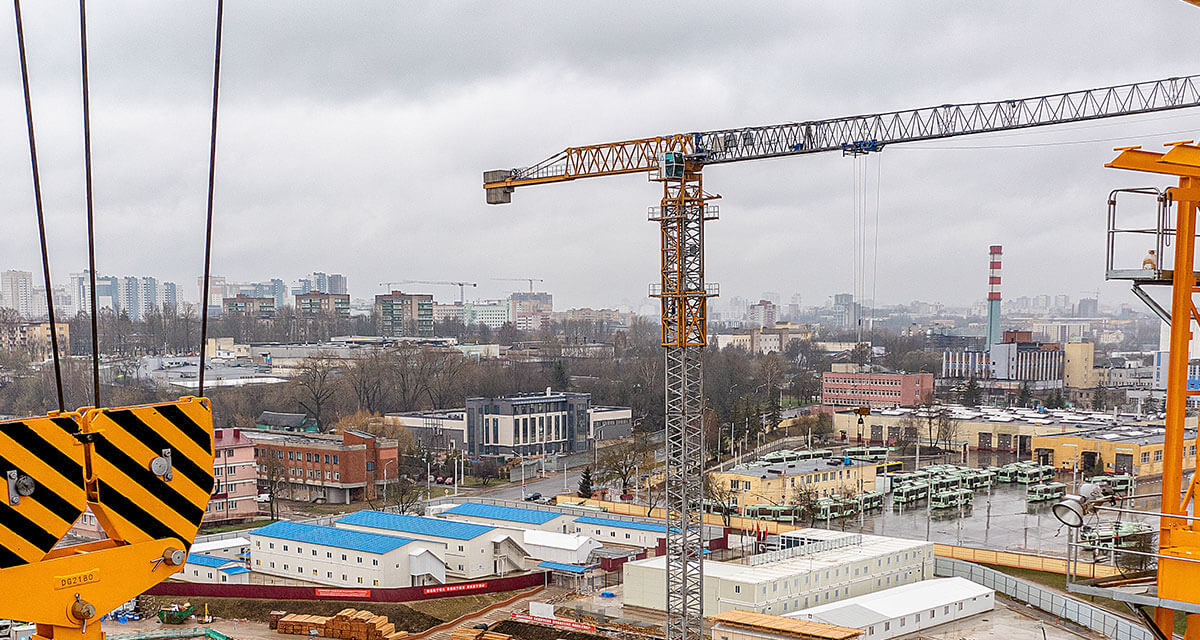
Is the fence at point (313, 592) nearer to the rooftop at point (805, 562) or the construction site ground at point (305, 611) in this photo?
the construction site ground at point (305, 611)

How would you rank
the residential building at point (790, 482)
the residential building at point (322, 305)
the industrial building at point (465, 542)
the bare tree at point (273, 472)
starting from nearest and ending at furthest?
the industrial building at point (465, 542) → the residential building at point (790, 482) → the bare tree at point (273, 472) → the residential building at point (322, 305)

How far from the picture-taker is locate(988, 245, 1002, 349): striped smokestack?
40.2m

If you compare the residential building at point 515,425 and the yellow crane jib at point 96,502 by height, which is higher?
the yellow crane jib at point 96,502

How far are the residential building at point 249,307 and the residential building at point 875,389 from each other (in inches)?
1059

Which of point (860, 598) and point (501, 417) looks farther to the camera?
point (501, 417)

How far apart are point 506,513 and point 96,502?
12.4 m

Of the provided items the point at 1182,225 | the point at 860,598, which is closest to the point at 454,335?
the point at 860,598

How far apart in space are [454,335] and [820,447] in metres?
29.2

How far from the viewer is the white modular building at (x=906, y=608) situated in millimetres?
9062

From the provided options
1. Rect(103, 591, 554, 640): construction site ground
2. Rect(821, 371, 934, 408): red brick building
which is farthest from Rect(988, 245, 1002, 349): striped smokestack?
Rect(103, 591, 554, 640): construction site ground

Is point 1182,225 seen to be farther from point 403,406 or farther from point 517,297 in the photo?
point 517,297

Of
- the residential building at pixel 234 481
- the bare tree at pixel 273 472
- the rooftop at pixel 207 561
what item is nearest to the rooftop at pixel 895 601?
the rooftop at pixel 207 561

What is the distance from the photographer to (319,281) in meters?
81.3

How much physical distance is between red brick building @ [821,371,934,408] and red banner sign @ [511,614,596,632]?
19083mm
